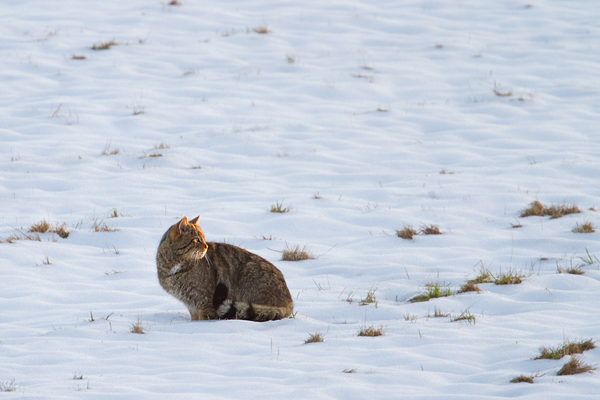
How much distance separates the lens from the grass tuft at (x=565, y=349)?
4828 millimetres

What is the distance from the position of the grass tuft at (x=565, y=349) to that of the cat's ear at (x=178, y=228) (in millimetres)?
3043

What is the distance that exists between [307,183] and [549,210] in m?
3.72

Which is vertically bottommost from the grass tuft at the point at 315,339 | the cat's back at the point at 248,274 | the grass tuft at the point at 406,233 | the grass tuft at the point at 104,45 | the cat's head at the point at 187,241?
the grass tuft at the point at 406,233

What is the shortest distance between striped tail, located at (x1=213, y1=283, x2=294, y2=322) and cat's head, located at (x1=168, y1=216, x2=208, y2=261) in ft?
1.23

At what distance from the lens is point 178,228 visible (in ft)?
19.8

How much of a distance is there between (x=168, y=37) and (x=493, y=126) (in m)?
8.95

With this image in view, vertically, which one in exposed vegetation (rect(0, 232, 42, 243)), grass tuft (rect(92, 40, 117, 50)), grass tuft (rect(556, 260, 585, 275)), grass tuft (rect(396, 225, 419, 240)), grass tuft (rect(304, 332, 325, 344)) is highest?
grass tuft (rect(92, 40, 117, 50))

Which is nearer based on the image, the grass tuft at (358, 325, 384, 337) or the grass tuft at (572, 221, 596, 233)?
the grass tuft at (358, 325, 384, 337)

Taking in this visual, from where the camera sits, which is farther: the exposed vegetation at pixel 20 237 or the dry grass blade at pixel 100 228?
the dry grass blade at pixel 100 228

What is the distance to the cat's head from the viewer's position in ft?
19.7

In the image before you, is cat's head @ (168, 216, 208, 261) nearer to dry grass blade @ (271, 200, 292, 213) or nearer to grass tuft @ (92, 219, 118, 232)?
grass tuft @ (92, 219, 118, 232)

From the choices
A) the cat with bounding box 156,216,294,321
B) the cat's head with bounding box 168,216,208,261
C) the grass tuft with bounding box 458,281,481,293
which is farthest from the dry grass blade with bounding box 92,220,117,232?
the grass tuft with bounding box 458,281,481,293

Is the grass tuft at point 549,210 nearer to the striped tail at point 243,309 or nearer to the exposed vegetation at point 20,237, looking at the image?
the striped tail at point 243,309

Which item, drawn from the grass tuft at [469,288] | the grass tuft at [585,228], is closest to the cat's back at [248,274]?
the grass tuft at [469,288]
